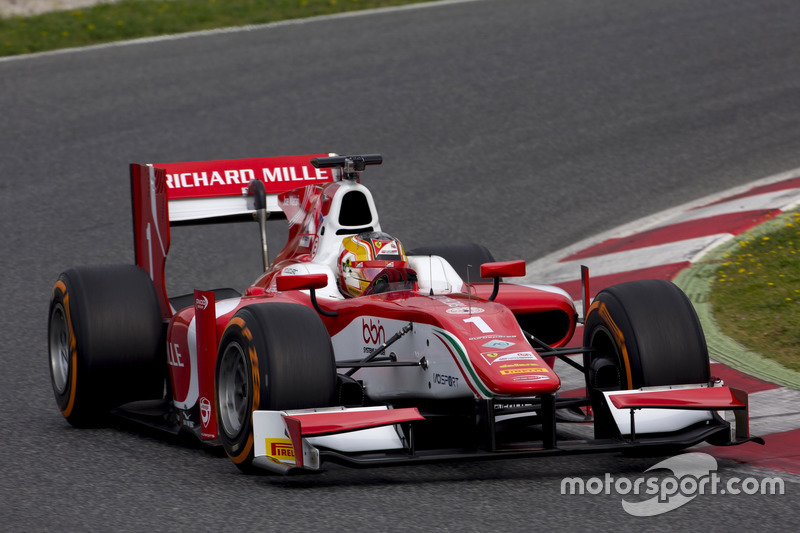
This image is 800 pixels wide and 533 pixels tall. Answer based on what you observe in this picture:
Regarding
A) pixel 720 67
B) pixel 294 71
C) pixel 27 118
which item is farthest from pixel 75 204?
pixel 720 67

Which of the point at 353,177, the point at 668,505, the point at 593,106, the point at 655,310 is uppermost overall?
the point at 593,106

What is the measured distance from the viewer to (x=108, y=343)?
6594 millimetres

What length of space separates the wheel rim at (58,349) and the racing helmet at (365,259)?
1672mm

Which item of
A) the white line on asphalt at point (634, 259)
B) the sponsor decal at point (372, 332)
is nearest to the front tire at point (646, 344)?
the sponsor decal at point (372, 332)

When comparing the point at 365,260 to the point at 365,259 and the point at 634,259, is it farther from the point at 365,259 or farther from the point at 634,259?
the point at 634,259

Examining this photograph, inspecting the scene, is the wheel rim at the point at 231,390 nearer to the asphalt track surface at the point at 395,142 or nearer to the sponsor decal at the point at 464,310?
the asphalt track surface at the point at 395,142

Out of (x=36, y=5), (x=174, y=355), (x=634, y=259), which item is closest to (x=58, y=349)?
(x=174, y=355)

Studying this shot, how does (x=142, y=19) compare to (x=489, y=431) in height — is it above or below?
above

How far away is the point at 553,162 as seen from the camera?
12.3 meters

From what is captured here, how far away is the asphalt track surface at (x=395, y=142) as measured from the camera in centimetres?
554

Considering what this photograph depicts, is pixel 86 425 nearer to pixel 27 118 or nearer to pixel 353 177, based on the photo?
pixel 353 177

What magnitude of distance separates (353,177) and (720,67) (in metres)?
8.79

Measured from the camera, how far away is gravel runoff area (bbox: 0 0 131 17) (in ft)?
54.5

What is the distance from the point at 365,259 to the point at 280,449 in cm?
148
